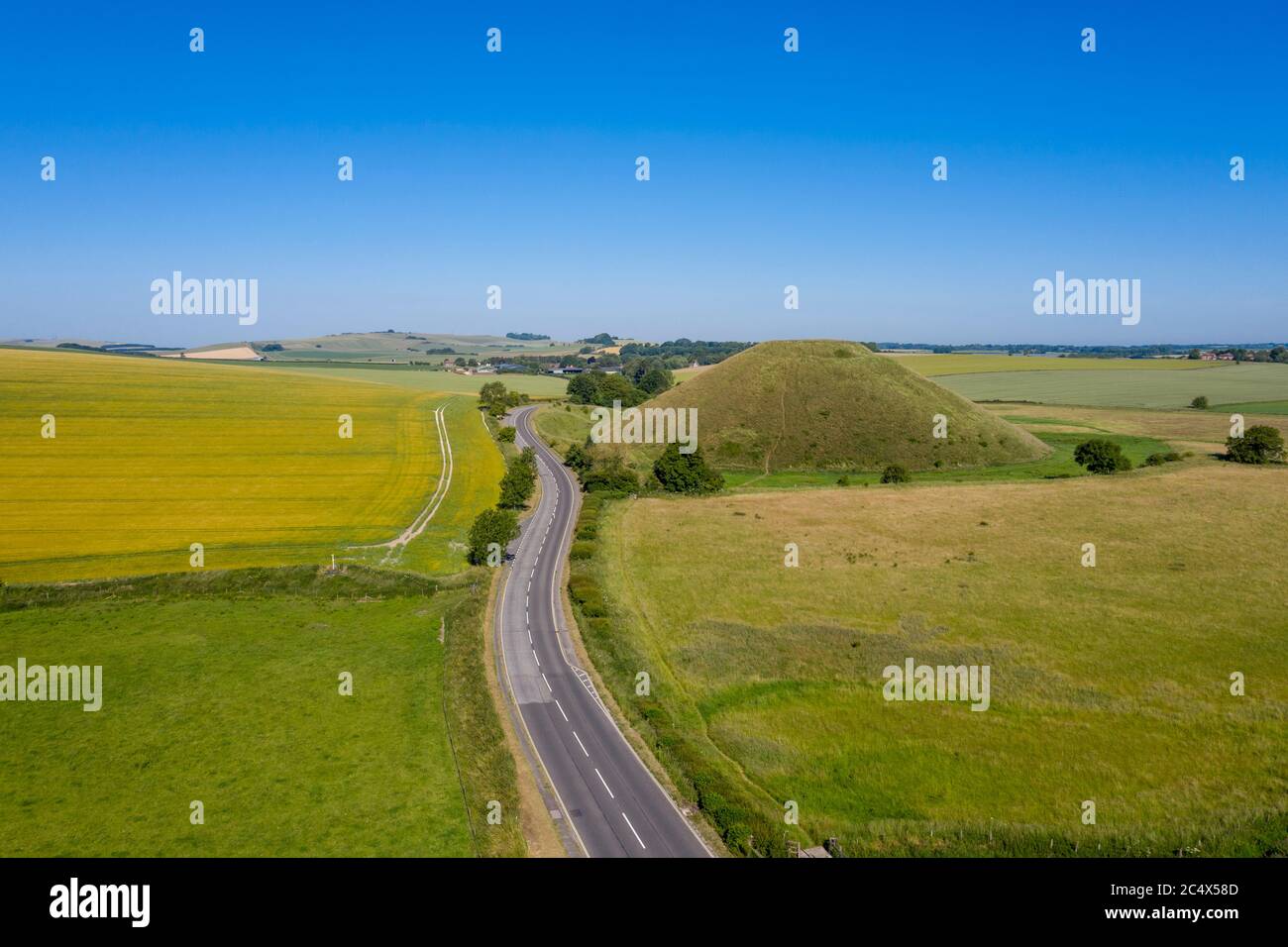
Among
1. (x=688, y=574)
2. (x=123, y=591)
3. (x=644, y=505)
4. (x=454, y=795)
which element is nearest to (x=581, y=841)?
(x=454, y=795)

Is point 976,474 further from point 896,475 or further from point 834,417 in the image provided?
point 834,417

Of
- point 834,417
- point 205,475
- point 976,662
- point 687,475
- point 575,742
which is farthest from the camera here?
point 834,417

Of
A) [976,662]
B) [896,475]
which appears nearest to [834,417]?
[896,475]

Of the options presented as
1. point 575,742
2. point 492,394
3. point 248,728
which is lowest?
point 575,742

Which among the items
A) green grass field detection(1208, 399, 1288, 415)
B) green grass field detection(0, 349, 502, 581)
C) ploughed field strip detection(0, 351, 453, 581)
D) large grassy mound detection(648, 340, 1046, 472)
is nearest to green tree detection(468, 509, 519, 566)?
green grass field detection(0, 349, 502, 581)
